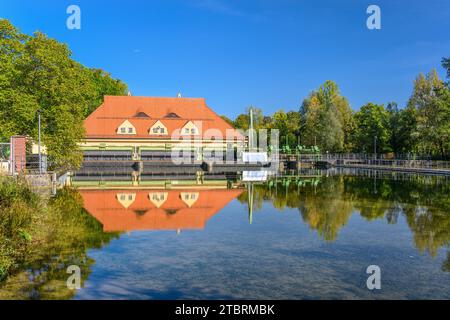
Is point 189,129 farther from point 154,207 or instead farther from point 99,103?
point 154,207

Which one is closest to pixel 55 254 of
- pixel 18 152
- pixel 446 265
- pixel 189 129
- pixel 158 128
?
pixel 446 265

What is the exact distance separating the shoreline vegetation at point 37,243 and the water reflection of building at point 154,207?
1.19 metres

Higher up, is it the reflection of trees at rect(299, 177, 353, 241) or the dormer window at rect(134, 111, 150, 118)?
the dormer window at rect(134, 111, 150, 118)

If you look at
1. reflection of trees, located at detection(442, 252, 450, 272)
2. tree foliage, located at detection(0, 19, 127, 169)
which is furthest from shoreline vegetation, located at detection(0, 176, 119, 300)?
tree foliage, located at detection(0, 19, 127, 169)

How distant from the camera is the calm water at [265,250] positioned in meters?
8.31

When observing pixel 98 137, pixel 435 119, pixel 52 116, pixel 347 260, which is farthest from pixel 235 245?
pixel 435 119

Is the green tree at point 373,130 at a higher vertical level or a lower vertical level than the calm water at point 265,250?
higher

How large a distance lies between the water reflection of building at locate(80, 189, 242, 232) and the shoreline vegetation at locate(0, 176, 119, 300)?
1.19 m

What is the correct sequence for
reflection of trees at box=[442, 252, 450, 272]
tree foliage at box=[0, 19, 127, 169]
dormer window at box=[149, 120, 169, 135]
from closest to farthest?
reflection of trees at box=[442, 252, 450, 272] < tree foliage at box=[0, 19, 127, 169] < dormer window at box=[149, 120, 169, 135]

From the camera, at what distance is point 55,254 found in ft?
35.4

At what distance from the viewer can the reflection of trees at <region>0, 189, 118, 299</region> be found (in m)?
8.11

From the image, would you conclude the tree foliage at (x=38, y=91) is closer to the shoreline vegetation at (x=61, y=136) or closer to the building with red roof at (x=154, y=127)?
the shoreline vegetation at (x=61, y=136)

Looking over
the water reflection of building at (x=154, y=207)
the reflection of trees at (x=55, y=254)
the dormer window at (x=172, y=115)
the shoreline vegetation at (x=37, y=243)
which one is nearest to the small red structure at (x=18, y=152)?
the water reflection of building at (x=154, y=207)

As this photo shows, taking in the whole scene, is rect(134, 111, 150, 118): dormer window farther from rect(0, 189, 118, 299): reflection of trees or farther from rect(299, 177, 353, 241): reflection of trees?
rect(0, 189, 118, 299): reflection of trees
